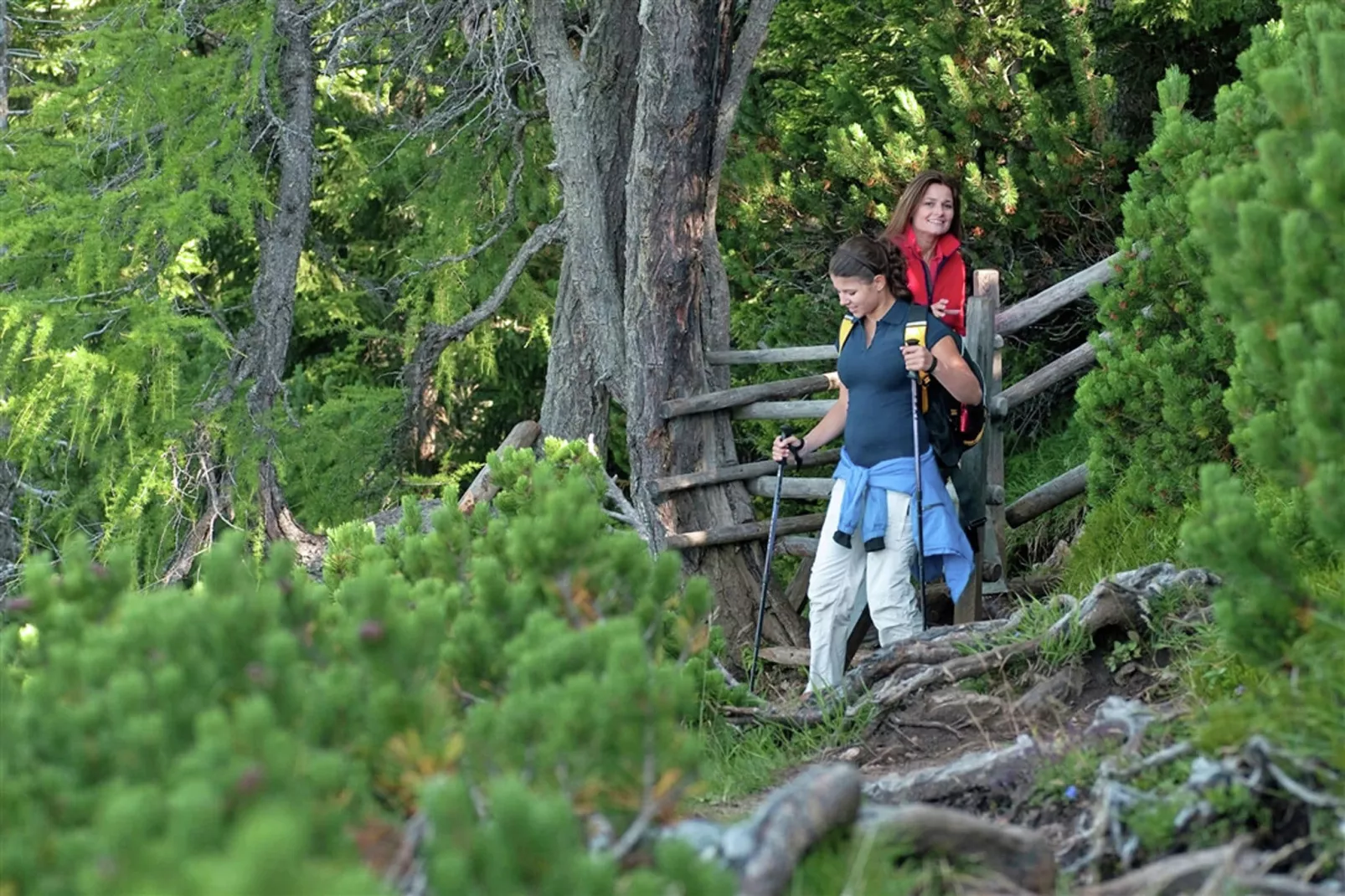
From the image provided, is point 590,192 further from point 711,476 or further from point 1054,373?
point 1054,373

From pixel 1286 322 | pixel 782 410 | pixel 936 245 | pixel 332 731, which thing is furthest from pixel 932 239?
pixel 332 731

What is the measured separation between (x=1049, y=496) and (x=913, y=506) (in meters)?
1.78

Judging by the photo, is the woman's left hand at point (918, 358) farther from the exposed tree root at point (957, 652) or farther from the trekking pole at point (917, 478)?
the exposed tree root at point (957, 652)

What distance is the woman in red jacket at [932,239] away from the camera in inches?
251

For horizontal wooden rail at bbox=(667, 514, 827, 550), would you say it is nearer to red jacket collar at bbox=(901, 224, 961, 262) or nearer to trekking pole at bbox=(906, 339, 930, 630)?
red jacket collar at bbox=(901, 224, 961, 262)

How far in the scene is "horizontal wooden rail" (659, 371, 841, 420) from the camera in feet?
26.5

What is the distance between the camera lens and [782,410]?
8.02m

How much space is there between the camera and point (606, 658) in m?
2.78

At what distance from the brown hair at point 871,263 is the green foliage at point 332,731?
2.50 meters

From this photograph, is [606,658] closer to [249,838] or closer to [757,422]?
[249,838]

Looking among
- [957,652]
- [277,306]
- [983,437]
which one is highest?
[277,306]

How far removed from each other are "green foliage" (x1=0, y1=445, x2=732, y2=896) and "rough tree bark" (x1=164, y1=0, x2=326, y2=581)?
5589mm

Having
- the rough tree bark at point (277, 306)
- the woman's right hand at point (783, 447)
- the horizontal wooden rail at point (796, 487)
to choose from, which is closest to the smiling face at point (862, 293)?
the woman's right hand at point (783, 447)

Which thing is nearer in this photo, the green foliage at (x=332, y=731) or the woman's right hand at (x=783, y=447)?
the green foliage at (x=332, y=731)
